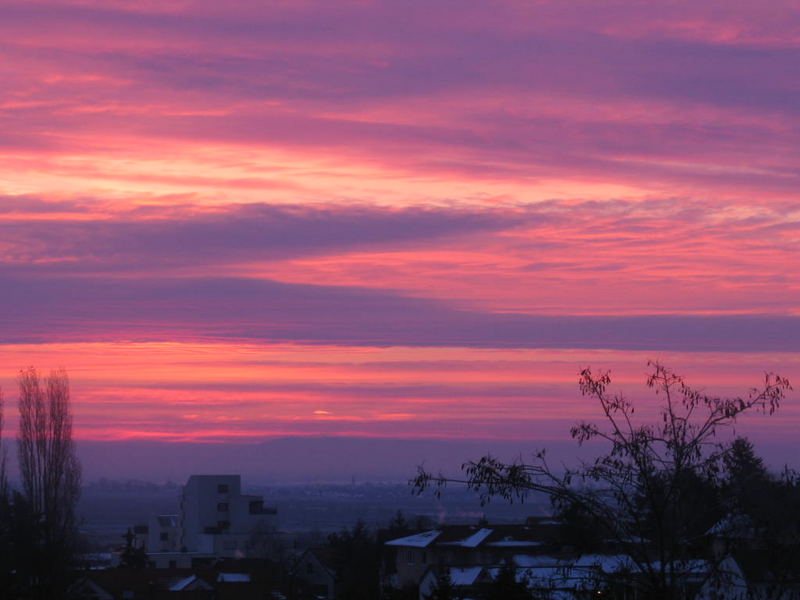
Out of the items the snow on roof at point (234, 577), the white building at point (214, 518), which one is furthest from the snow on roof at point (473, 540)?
the white building at point (214, 518)

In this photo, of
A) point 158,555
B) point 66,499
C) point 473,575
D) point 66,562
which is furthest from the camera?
point 158,555

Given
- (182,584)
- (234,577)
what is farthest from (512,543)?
(234,577)

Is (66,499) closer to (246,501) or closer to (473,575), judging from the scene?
(473,575)

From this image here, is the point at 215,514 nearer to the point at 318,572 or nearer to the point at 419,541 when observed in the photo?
the point at 318,572

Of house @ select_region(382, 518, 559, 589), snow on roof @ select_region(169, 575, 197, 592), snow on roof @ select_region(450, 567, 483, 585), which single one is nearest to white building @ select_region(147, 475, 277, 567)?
snow on roof @ select_region(169, 575, 197, 592)

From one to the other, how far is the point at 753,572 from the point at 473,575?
108 ft

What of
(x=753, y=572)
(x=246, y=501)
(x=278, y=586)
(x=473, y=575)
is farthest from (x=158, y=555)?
(x=753, y=572)

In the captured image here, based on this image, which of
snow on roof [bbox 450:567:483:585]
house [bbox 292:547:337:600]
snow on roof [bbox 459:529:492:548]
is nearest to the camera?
snow on roof [bbox 450:567:483:585]

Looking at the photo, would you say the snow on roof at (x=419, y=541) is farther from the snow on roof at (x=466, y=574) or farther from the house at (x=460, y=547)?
the snow on roof at (x=466, y=574)

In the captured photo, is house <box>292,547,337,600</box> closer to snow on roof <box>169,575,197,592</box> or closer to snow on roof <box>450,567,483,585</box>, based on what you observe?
snow on roof <box>169,575,197,592</box>

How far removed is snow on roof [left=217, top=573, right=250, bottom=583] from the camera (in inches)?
2601

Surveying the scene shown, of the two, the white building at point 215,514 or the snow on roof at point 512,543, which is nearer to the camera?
the snow on roof at point 512,543

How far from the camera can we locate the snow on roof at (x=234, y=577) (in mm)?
66069

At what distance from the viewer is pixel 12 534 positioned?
177 feet
